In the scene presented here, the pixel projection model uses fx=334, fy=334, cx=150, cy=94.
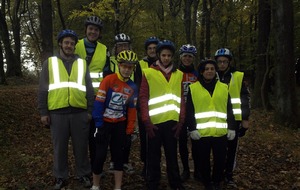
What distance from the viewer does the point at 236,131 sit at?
20.8 ft

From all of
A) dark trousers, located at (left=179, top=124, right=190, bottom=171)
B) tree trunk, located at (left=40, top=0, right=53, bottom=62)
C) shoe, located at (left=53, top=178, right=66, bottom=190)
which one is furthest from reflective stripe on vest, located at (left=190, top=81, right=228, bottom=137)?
tree trunk, located at (left=40, top=0, right=53, bottom=62)

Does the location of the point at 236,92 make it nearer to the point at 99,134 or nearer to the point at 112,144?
the point at 112,144

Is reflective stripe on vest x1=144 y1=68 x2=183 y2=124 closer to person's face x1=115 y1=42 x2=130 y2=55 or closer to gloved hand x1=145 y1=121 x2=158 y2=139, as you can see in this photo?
gloved hand x1=145 y1=121 x2=158 y2=139

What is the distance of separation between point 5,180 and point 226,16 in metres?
22.6

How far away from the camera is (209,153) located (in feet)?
19.2

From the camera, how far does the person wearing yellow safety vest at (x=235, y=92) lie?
20.7ft

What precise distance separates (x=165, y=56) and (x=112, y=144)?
1764 millimetres

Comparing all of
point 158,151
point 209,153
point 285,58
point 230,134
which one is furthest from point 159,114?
point 285,58

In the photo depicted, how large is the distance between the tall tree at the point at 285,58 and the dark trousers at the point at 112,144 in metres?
8.68

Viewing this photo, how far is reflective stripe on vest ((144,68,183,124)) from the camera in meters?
5.70

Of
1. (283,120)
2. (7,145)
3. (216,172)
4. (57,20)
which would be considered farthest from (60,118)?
(57,20)

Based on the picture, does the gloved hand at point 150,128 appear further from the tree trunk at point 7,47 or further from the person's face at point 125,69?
the tree trunk at point 7,47

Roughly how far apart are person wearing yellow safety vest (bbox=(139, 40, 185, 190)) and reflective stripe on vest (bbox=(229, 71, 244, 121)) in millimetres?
1152

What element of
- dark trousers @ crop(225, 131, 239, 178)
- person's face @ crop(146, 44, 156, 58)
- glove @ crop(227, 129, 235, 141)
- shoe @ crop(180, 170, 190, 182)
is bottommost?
shoe @ crop(180, 170, 190, 182)
